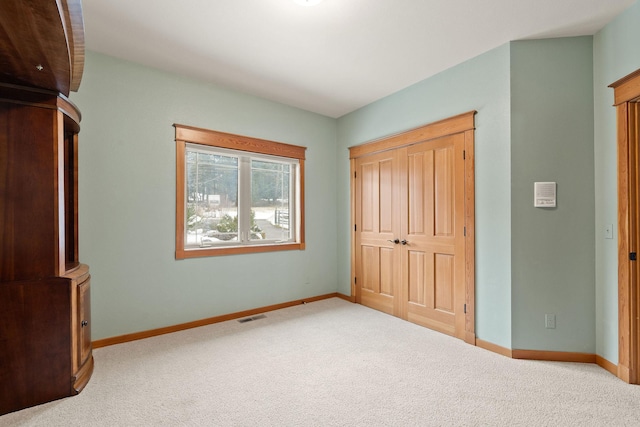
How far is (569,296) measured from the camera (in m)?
2.62

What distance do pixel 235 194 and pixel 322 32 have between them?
7.07 ft

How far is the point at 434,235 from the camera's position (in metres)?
3.39

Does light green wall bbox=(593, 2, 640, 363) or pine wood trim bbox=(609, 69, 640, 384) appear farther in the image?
light green wall bbox=(593, 2, 640, 363)

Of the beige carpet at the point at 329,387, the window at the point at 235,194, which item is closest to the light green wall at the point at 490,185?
the window at the point at 235,194

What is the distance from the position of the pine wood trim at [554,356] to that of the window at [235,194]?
280cm

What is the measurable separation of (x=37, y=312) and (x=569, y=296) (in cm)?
413

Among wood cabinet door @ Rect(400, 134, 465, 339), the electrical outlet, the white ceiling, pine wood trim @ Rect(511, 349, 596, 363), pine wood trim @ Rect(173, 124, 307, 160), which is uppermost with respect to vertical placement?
the white ceiling

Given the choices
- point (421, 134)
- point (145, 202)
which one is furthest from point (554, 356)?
point (145, 202)

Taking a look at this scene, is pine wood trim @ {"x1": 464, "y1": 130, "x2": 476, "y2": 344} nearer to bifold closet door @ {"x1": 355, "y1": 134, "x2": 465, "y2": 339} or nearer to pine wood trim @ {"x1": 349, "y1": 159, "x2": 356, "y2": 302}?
bifold closet door @ {"x1": 355, "y1": 134, "x2": 465, "y2": 339}

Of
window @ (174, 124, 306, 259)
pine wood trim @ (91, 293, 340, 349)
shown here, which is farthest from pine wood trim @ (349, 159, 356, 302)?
window @ (174, 124, 306, 259)

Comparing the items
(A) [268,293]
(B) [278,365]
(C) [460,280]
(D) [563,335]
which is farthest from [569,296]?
(A) [268,293]

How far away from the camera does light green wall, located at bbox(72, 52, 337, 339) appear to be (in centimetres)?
288

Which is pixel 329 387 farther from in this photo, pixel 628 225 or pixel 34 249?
pixel 628 225

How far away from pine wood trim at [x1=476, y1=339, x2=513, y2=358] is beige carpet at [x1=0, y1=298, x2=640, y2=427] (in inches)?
2.8
